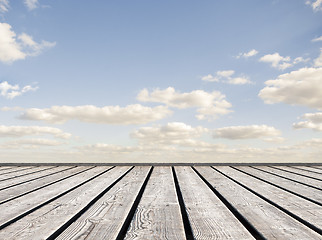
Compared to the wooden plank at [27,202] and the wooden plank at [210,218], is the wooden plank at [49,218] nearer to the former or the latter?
the wooden plank at [27,202]

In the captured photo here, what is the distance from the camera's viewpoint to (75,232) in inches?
43.9

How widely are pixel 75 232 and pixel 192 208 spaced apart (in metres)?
0.65

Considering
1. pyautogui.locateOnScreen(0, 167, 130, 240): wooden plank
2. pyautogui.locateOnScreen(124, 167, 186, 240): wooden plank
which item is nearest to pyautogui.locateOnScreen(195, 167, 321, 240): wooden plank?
pyautogui.locateOnScreen(124, 167, 186, 240): wooden plank

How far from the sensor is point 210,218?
1287 mm

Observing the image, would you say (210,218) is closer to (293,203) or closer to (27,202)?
(293,203)

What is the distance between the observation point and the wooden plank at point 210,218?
1083mm

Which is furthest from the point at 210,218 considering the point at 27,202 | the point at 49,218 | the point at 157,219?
the point at 27,202

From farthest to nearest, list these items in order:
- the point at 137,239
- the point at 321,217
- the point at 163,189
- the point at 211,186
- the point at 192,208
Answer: the point at 211,186 → the point at 163,189 → the point at 192,208 → the point at 321,217 → the point at 137,239

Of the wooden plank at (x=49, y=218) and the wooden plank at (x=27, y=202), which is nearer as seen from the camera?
the wooden plank at (x=49, y=218)

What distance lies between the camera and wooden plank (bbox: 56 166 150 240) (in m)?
1.08

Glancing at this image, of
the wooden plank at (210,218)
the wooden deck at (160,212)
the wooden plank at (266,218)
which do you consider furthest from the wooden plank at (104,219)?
the wooden plank at (266,218)

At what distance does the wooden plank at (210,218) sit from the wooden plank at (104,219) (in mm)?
344

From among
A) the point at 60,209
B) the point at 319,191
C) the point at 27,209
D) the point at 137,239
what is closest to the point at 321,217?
the point at 319,191

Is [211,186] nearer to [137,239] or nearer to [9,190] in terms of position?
[137,239]
